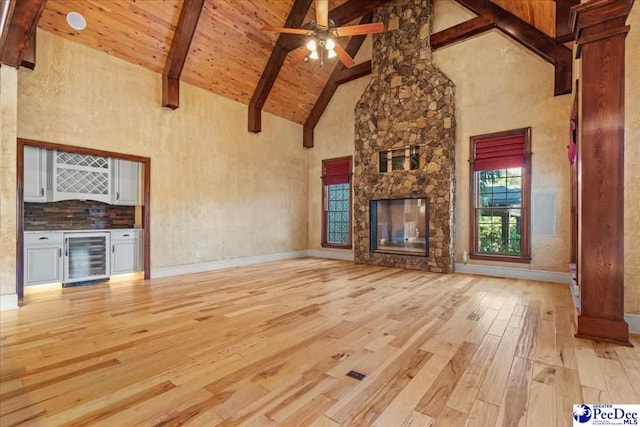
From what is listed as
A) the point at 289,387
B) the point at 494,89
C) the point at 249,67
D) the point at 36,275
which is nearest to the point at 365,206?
the point at 494,89

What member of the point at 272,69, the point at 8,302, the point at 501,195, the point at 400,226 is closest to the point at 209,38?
the point at 272,69

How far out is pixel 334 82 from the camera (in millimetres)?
7418

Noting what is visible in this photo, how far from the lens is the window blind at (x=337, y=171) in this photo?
7391 millimetres

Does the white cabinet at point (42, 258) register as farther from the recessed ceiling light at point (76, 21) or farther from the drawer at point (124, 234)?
the recessed ceiling light at point (76, 21)

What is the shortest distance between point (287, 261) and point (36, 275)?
4.32 meters

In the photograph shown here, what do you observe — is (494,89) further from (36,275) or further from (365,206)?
(36,275)

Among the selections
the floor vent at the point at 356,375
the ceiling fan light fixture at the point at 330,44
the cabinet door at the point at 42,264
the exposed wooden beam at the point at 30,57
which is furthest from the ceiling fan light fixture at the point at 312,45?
the cabinet door at the point at 42,264

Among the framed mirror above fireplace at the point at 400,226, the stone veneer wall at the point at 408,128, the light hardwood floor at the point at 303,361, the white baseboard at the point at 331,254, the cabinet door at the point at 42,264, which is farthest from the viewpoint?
the white baseboard at the point at 331,254

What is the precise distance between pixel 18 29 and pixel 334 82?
5700mm

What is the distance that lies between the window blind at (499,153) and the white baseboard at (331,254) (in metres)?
3.35

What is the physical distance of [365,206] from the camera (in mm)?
6641

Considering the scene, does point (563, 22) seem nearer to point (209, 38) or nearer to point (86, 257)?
point (209, 38)

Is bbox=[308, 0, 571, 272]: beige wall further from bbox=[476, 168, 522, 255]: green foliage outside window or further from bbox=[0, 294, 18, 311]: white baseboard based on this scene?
bbox=[0, 294, 18, 311]: white baseboard

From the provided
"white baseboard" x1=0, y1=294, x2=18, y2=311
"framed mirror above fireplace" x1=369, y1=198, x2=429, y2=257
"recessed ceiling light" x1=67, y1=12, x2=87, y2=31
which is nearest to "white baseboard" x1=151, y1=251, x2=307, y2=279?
"white baseboard" x1=0, y1=294, x2=18, y2=311
